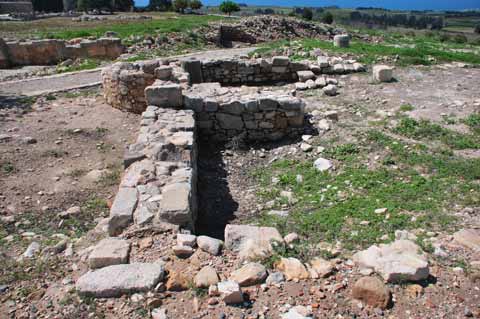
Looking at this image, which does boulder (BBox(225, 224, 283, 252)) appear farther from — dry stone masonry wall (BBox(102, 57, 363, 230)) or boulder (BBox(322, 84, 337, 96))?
boulder (BBox(322, 84, 337, 96))

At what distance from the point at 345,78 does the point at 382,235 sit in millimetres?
7881

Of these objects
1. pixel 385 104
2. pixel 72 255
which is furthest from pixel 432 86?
pixel 72 255

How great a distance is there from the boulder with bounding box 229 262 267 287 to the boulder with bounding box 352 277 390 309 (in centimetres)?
84

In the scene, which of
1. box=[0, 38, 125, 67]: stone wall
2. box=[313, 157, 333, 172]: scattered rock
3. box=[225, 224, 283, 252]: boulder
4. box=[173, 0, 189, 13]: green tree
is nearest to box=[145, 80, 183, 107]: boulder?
box=[313, 157, 333, 172]: scattered rock

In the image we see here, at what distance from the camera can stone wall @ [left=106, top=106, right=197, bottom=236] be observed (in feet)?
14.7

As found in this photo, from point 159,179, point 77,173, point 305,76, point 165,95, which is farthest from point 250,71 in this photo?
point 159,179

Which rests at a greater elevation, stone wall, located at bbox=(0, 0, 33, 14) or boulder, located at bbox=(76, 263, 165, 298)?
stone wall, located at bbox=(0, 0, 33, 14)

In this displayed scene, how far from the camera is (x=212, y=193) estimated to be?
246 inches

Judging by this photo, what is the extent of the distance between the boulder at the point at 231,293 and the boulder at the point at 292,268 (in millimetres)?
551

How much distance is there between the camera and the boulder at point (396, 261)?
351 centimetres

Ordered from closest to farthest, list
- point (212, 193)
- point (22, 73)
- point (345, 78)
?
point (212, 193) → point (345, 78) → point (22, 73)

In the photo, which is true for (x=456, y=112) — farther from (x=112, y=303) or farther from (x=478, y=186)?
(x=112, y=303)

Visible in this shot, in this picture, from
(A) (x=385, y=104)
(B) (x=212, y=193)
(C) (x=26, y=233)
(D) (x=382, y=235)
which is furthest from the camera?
(A) (x=385, y=104)

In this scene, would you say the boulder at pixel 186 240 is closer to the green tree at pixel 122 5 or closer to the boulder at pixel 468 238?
the boulder at pixel 468 238
